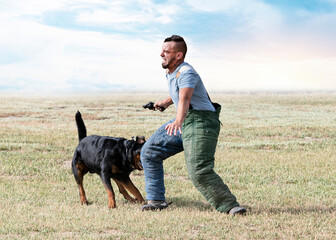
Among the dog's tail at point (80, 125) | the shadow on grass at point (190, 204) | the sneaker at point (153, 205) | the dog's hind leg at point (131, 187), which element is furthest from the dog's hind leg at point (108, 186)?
the dog's tail at point (80, 125)

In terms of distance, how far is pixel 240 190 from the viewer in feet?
30.6

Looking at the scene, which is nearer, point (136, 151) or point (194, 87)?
point (194, 87)

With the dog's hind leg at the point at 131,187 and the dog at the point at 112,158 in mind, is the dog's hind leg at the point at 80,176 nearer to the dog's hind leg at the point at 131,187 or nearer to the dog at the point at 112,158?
the dog at the point at 112,158

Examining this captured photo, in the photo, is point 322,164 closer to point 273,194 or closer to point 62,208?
point 273,194

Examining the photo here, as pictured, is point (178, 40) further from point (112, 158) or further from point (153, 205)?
point (153, 205)

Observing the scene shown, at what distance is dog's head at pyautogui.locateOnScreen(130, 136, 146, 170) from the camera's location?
7.22 meters

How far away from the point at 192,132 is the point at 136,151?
1.00 metres

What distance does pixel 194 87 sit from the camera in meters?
6.48

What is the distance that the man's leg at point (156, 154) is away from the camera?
698cm

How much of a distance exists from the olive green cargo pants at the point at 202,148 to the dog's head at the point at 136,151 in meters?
0.76

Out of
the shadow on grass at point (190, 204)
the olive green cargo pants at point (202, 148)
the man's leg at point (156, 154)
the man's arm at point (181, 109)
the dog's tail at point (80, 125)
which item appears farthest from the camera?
the dog's tail at point (80, 125)

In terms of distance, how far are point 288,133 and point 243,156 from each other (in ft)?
27.0

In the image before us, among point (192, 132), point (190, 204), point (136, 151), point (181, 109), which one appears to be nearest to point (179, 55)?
point (181, 109)

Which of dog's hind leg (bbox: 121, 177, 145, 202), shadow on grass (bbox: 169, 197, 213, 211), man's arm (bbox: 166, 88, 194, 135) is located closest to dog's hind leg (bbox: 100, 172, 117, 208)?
dog's hind leg (bbox: 121, 177, 145, 202)
